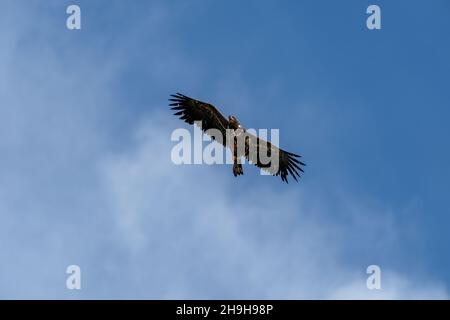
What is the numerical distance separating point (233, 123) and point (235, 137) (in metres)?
0.77

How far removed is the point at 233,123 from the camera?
4694 centimetres

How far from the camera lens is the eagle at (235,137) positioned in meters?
47.1

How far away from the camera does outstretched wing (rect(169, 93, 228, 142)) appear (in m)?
47.1

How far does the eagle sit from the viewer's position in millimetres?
47094

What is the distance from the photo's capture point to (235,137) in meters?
47.2

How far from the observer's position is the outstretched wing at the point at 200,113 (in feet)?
155

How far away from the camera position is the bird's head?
154 feet

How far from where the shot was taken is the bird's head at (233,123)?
4694 cm

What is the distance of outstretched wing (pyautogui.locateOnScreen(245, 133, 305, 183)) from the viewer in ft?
157

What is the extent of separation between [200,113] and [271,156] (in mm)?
4310
